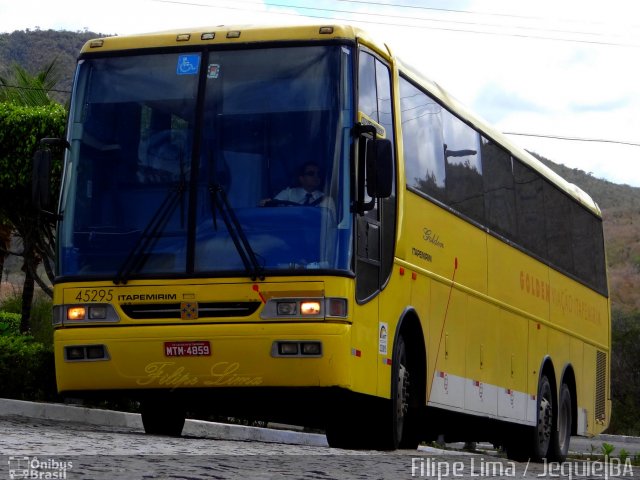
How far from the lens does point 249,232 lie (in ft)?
37.1

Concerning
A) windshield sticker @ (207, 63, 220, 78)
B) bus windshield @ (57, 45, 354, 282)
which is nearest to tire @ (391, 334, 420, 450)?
bus windshield @ (57, 45, 354, 282)

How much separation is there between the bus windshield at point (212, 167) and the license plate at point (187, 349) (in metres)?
0.60

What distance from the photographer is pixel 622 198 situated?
385ft

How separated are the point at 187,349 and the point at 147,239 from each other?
102 centimetres

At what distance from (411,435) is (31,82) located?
55.5 ft

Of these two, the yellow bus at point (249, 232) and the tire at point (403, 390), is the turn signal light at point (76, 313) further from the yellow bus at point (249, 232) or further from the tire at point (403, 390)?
the tire at point (403, 390)

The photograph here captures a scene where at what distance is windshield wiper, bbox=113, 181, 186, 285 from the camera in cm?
1151

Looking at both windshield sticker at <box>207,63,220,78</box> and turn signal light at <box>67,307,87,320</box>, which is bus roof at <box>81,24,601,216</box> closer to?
windshield sticker at <box>207,63,220,78</box>

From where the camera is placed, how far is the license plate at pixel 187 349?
11.3 m

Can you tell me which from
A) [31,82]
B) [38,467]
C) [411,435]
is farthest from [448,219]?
[31,82]

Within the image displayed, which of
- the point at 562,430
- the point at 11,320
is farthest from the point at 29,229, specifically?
the point at 562,430

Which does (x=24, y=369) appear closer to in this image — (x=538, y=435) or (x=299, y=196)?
(x=538, y=435)

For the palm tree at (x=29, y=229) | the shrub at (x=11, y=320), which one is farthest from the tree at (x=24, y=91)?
the shrub at (x=11, y=320)

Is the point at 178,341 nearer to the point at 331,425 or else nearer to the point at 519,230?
the point at 331,425
